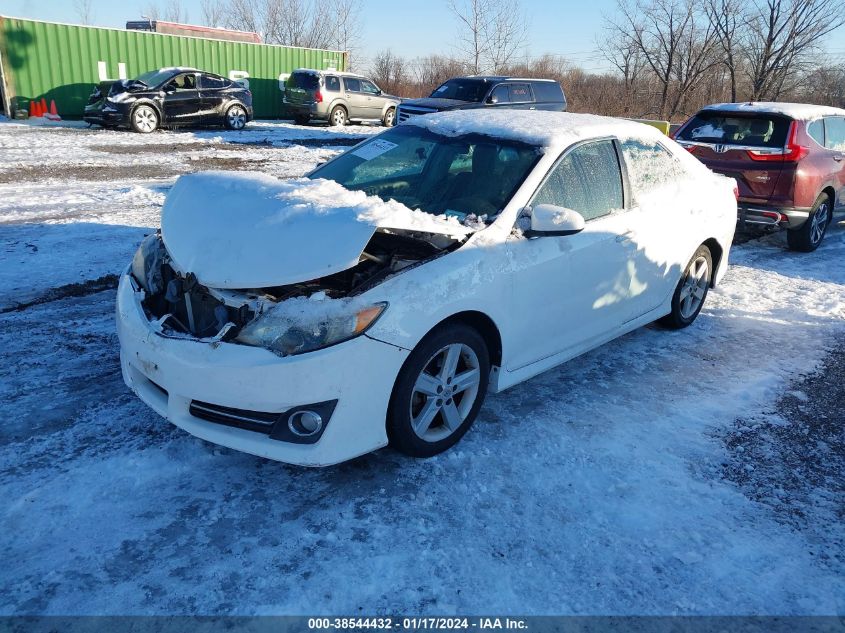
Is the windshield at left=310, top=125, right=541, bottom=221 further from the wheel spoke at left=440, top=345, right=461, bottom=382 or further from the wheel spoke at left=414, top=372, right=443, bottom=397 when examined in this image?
the wheel spoke at left=414, top=372, right=443, bottom=397

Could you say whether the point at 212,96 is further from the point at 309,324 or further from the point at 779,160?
the point at 309,324

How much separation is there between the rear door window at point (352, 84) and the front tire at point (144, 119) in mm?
6827

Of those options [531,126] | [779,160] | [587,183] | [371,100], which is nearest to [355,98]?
[371,100]

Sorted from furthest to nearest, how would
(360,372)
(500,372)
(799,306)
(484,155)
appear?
(799,306)
(484,155)
(500,372)
(360,372)

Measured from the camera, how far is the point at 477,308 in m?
3.29

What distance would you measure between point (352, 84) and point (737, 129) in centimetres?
1593

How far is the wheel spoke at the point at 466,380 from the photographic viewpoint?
3384 millimetres

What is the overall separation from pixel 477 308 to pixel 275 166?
1008cm

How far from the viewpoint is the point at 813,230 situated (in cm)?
819

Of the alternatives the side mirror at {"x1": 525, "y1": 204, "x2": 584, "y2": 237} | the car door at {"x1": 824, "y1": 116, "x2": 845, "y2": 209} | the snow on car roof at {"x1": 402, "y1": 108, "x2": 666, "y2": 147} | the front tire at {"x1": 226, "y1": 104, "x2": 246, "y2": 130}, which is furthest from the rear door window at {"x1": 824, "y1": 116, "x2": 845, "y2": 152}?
the front tire at {"x1": 226, "y1": 104, "x2": 246, "y2": 130}

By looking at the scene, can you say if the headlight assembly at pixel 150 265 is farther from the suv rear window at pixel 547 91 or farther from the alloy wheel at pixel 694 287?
the suv rear window at pixel 547 91

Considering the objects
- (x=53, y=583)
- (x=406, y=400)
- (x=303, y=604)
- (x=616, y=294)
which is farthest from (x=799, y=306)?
(x=53, y=583)

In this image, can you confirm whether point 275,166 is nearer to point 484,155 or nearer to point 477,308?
point 484,155

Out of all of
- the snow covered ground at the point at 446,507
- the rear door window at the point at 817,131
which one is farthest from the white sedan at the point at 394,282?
the rear door window at the point at 817,131
